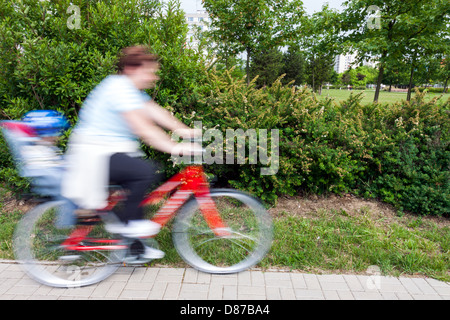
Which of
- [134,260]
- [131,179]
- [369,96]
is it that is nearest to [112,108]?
[131,179]

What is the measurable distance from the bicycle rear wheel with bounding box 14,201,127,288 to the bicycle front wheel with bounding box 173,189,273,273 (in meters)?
0.58

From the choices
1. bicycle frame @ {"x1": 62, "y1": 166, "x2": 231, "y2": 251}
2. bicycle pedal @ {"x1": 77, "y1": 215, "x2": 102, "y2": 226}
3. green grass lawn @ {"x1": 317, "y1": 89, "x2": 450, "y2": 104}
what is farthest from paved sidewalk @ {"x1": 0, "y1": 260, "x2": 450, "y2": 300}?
green grass lawn @ {"x1": 317, "y1": 89, "x2": 450, "y2": 104}

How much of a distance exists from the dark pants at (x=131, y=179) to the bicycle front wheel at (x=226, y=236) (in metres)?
0.40

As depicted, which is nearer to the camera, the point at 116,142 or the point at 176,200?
the point at 116,142

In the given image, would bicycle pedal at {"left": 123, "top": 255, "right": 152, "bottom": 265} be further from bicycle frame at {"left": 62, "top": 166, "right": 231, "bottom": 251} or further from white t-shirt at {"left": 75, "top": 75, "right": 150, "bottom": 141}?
white t-shirt at {"left": 75, "top": 75, "right": 150, "bottom": 141}

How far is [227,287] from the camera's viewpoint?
8.96ft

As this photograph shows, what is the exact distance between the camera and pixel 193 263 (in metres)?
2.95

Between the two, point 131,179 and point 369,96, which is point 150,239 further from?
point 369,96

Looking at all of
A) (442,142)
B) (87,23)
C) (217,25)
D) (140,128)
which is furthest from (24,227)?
(217,25)

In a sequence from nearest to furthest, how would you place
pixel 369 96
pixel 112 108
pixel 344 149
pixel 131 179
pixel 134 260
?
pixel 112 108, pixel 131 179, pixel 134 260, pixel 344 149, pixel 369 96

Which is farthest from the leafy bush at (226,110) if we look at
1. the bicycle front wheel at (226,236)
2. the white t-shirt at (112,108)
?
the white t-shirt at (112,108)

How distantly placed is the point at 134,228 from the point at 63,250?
763 millimetres

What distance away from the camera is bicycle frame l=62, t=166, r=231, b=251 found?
275 centimetres

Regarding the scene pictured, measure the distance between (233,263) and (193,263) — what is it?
0.38 metres
